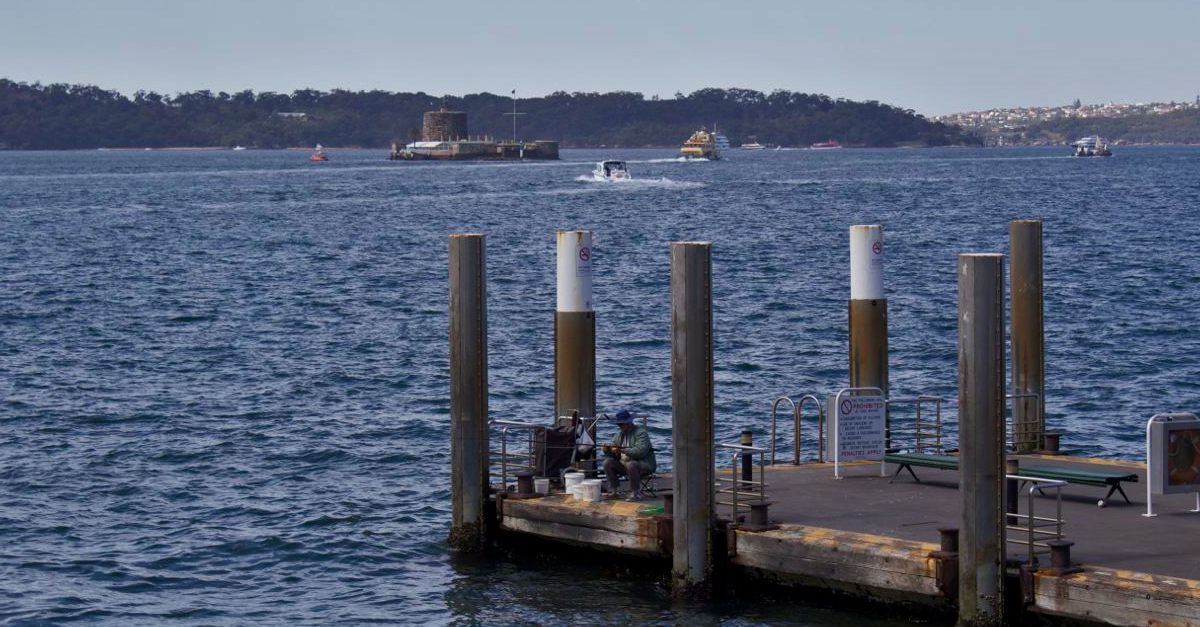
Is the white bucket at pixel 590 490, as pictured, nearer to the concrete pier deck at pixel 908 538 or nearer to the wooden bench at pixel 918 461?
the concrete pier deck at pixel 908 538

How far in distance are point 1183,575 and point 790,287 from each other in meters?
40.6

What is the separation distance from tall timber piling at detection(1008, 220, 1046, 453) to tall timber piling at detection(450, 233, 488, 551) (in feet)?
22.3

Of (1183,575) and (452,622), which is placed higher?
(1183,575)

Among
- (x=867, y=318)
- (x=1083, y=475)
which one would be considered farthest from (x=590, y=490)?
(x=1083, y=475)

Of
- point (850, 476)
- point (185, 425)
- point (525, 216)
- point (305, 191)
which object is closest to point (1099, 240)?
point (525, 216)

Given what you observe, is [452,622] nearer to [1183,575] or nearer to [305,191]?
[1183,575]

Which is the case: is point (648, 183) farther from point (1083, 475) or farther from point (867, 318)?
point (1083, 475)

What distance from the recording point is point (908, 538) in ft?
56.4

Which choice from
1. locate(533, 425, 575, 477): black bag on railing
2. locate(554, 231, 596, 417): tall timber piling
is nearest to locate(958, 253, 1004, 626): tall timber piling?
locate(533, 425, 575, 477): black bag on railing

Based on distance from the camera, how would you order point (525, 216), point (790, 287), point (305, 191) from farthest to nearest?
point (305, 191)
point (525, 216)
point (790, 287)

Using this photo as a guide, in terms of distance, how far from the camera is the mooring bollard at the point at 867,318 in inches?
866

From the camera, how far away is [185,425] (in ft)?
104

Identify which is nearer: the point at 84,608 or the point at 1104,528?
the point at 1104,528

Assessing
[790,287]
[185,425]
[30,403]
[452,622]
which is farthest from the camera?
[790,287]
